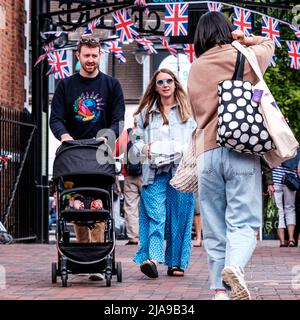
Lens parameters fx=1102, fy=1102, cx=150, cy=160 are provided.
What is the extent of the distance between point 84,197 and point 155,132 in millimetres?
1275

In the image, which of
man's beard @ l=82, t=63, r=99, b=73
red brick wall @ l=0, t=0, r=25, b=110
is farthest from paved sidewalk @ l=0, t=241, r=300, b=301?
red brick wall @ l=0, t=0, r=25, b=110

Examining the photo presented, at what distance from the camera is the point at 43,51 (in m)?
18.3

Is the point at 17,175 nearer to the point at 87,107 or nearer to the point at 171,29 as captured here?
the point at 171,29

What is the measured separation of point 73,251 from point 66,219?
10.9 inches

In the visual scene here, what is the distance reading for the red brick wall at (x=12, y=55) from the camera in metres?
18.1

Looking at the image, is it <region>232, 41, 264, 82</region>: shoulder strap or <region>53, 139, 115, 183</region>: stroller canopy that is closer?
<region>232, 41, 264, 82</region>: shoulder strap

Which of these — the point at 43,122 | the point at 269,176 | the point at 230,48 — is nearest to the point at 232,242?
the point at 269,176

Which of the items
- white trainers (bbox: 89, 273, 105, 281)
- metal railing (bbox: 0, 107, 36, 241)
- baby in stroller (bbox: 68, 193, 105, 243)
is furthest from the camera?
metal railing (bbox: 0, 107, 36, 241)

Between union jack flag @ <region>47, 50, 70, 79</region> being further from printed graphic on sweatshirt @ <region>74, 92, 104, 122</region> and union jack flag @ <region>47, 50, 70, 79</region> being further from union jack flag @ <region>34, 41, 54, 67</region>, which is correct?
printed graphic on sweatshirt @ <region>74, 92, 104, 122</region>

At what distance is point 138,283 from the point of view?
9703 mm

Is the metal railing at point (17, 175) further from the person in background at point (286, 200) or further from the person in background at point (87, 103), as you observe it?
the person in background at point (87, 103)

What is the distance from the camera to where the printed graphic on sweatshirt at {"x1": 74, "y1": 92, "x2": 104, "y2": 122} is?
9.70 m

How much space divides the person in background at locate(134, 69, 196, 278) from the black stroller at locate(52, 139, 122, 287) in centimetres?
83
